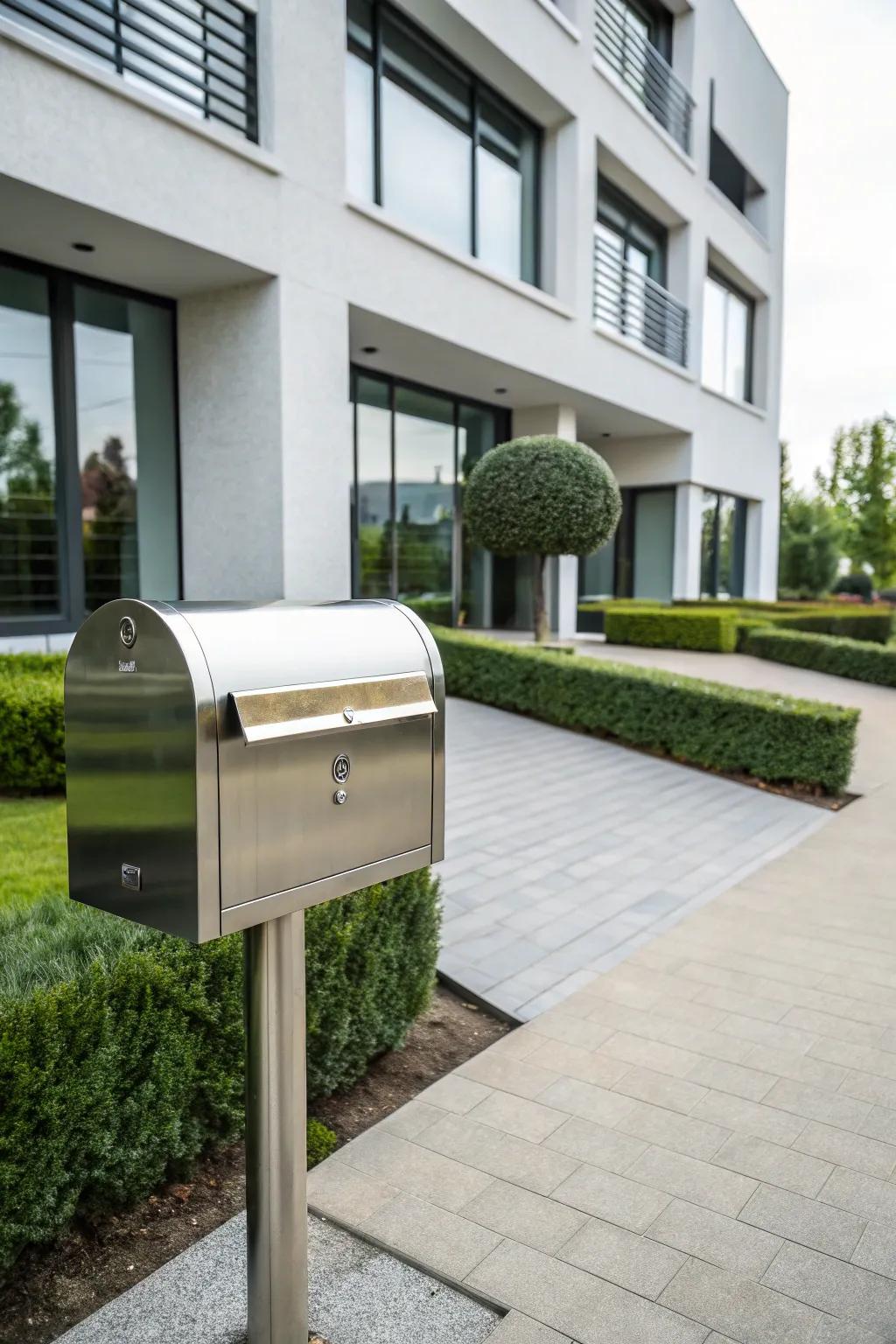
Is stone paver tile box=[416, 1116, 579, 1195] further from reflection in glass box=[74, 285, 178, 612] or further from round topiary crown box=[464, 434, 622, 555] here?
round topiary crown box=[464, 434, 622, 555]

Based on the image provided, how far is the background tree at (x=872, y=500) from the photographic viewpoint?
37.3 meters

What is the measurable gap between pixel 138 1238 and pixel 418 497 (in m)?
14.2

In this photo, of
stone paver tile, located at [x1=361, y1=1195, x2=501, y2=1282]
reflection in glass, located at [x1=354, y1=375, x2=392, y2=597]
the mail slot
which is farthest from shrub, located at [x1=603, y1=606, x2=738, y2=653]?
the mail slot

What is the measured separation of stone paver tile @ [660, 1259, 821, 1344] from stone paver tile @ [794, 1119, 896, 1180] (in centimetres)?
67

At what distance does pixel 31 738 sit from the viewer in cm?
583

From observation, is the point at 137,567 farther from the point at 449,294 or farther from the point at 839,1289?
the point at 839,1289

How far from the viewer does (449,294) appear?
12.4 metres

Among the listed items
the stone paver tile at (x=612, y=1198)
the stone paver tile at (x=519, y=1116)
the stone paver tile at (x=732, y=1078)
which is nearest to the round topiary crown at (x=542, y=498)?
the stone paver tile at (x=732, y=1078)

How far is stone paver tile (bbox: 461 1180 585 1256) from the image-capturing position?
253 cm

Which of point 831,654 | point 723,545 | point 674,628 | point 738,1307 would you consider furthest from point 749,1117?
point 723,545

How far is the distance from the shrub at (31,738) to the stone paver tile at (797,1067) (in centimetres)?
413

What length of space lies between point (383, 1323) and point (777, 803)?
6.25 m

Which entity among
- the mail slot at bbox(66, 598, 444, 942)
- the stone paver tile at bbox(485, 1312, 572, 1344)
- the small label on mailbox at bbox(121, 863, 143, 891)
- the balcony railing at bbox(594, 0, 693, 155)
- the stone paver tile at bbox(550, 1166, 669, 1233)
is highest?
the balcony railing at bbox(594, 0, 693, 155)

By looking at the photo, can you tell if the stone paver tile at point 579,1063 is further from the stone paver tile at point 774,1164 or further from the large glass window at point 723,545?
the large glass window at point 723,545
